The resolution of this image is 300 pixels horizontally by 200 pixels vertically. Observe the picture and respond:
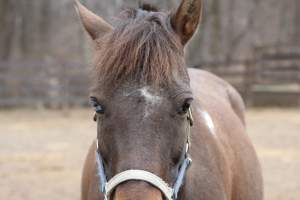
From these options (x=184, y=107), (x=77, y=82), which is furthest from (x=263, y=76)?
(x=184, y=107)

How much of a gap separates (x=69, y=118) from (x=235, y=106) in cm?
1029

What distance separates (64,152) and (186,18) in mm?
7603

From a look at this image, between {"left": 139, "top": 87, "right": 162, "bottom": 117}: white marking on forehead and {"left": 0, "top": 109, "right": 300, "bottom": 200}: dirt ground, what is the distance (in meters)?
4.83

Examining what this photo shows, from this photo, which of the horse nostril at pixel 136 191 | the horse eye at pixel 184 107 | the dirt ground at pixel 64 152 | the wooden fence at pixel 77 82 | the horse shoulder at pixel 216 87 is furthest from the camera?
the wooden fence at pixel 77 82

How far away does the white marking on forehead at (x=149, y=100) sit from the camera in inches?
101

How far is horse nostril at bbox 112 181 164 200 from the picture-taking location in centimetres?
243

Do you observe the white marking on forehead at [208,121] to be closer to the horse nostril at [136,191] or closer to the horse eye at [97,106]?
the horse eye at [97,106]

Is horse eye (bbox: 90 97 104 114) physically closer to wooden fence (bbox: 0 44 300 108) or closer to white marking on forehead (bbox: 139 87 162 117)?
white marking on forehead (bbox: 139 87 162 117)

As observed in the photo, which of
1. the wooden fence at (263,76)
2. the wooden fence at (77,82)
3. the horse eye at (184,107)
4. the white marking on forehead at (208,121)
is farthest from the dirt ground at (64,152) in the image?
the horse eye at (184,107)

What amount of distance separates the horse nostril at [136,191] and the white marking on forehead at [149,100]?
0.30 meters

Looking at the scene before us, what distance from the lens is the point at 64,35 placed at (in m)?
22.8

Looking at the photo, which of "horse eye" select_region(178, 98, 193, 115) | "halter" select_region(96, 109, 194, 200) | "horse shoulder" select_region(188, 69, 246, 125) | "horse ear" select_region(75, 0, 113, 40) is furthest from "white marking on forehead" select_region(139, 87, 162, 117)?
"horse shoulder" select_region(188, 69, 246, 125)

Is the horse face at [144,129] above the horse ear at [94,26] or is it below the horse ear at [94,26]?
below

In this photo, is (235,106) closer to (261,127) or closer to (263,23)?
(261,127)
